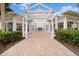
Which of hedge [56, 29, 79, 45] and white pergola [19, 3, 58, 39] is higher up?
white pergola [19, 3, 58, 39]

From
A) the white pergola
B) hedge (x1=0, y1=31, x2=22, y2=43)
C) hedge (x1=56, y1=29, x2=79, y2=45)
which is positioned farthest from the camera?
the white pergola

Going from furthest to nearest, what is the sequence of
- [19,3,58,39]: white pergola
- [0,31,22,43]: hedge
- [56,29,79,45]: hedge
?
[19,3,58,39]: white pergola → [0,31,22,43]: hedge → [56,29,79,45]: hedge

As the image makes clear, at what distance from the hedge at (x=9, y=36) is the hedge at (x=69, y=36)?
1731 mm

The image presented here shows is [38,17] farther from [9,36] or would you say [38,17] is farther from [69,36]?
[69,36]

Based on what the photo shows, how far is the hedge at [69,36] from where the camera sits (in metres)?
5.91

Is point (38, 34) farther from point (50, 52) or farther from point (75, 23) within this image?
point (50, 52)

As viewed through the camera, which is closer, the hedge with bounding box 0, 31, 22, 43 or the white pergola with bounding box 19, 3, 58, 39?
the hedge with bounding box 0, 31, 22, 43

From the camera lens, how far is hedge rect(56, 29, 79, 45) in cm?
591

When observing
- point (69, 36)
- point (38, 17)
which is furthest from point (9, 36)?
point (38, 17)

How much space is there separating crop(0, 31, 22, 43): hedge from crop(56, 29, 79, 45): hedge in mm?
1731

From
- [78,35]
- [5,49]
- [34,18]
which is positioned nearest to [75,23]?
[78,35]

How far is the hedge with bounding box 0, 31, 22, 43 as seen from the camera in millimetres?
6219

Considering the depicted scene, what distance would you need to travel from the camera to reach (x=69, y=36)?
21.3 ft

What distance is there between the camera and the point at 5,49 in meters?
5.80
